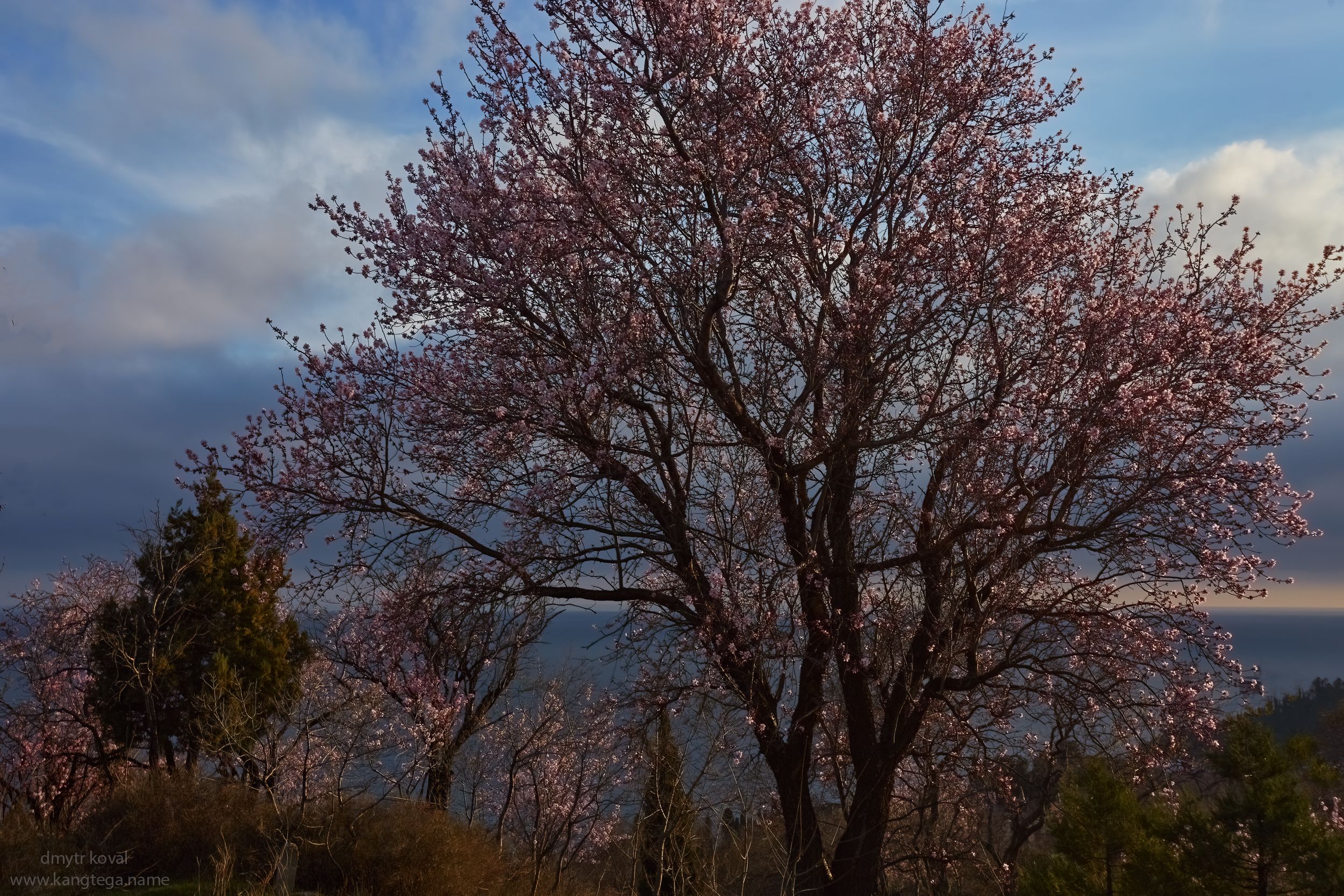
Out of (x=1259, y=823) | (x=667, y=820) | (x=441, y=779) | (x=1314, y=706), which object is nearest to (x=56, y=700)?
(x=441, y=779)

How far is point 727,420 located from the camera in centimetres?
867

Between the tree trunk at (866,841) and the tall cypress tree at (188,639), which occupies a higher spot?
the tall cypress tree at (188,639)

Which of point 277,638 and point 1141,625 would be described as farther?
point 277,638

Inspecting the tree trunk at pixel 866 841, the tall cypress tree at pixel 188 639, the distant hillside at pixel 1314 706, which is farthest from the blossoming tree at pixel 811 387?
the distant hillside at pixel 1314 706

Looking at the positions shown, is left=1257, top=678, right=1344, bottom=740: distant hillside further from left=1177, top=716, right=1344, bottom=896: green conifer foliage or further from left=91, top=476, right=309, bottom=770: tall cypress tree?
left=91, top=476, right=309, bottom=770: tall cypress tree

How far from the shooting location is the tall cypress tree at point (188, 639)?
49.2 feet

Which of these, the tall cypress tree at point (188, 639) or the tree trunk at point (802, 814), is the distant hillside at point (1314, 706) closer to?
the tree trunk at point (802, 814)

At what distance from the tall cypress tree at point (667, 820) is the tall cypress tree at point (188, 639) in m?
6.52

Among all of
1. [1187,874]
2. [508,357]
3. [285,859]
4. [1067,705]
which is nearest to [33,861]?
[285,859]

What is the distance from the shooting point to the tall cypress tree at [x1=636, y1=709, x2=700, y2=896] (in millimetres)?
6789

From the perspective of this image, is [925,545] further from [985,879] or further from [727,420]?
[985,879]

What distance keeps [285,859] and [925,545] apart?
19.1 ft

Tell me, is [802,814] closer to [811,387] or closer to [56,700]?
[811,387]

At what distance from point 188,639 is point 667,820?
1301 cm
